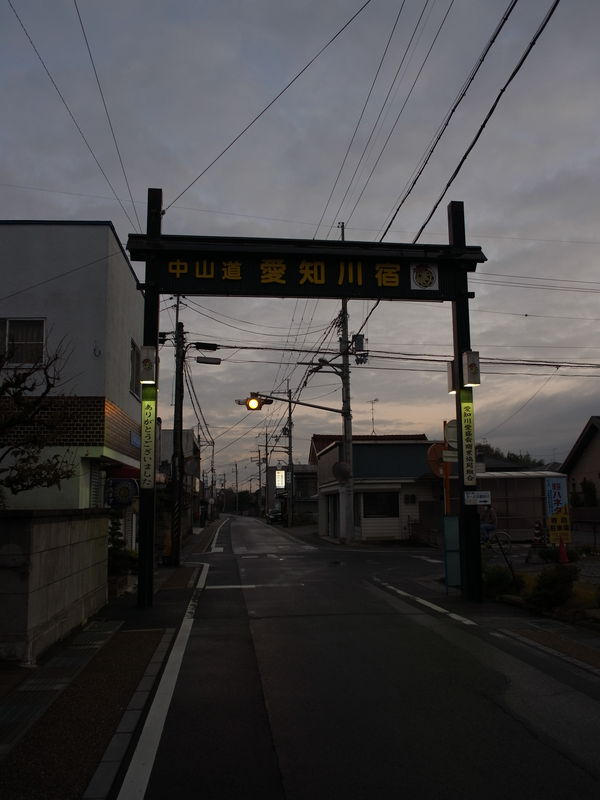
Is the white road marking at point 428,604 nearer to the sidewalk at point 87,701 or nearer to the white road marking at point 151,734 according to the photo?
the sidewalk at point 87,701

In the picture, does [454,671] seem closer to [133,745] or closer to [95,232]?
[133,745]

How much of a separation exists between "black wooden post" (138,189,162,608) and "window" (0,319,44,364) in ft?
13.6

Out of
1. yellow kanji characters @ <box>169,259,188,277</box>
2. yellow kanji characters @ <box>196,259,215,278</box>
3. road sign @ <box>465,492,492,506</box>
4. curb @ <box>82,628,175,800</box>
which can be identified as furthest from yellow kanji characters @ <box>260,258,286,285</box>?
curb @ <box>82,628,175,800</box>

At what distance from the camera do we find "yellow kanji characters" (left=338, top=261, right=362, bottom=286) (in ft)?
42.9

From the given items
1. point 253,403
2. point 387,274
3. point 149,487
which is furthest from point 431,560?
point 149,487

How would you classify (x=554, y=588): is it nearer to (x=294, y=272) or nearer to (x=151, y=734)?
(x=294, y=272)

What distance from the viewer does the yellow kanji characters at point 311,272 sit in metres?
13.0

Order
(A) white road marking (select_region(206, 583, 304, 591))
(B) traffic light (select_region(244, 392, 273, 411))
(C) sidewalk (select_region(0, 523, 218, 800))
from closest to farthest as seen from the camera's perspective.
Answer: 1. (C) sidewalk (select_region(0, 523, 218, 800))
2. (A) white road marking (select_region(206, 583, 304, 591))
3. (B) traffic light (select_region(244, 392, 273, 411))

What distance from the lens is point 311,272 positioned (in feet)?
42.7

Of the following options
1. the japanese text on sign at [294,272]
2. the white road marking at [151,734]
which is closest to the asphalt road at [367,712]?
the white road marking at [151,734]

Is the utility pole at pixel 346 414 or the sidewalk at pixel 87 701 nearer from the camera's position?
the sidewalk at pixel 87 701

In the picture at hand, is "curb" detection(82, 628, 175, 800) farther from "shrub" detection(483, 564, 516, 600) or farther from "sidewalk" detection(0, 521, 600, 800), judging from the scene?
"shrub" detection(483, 564, 516, 600)

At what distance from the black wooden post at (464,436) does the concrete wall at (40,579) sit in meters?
6.44

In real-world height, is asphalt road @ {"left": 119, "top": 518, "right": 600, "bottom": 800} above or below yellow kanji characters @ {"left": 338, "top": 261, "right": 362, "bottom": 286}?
below
